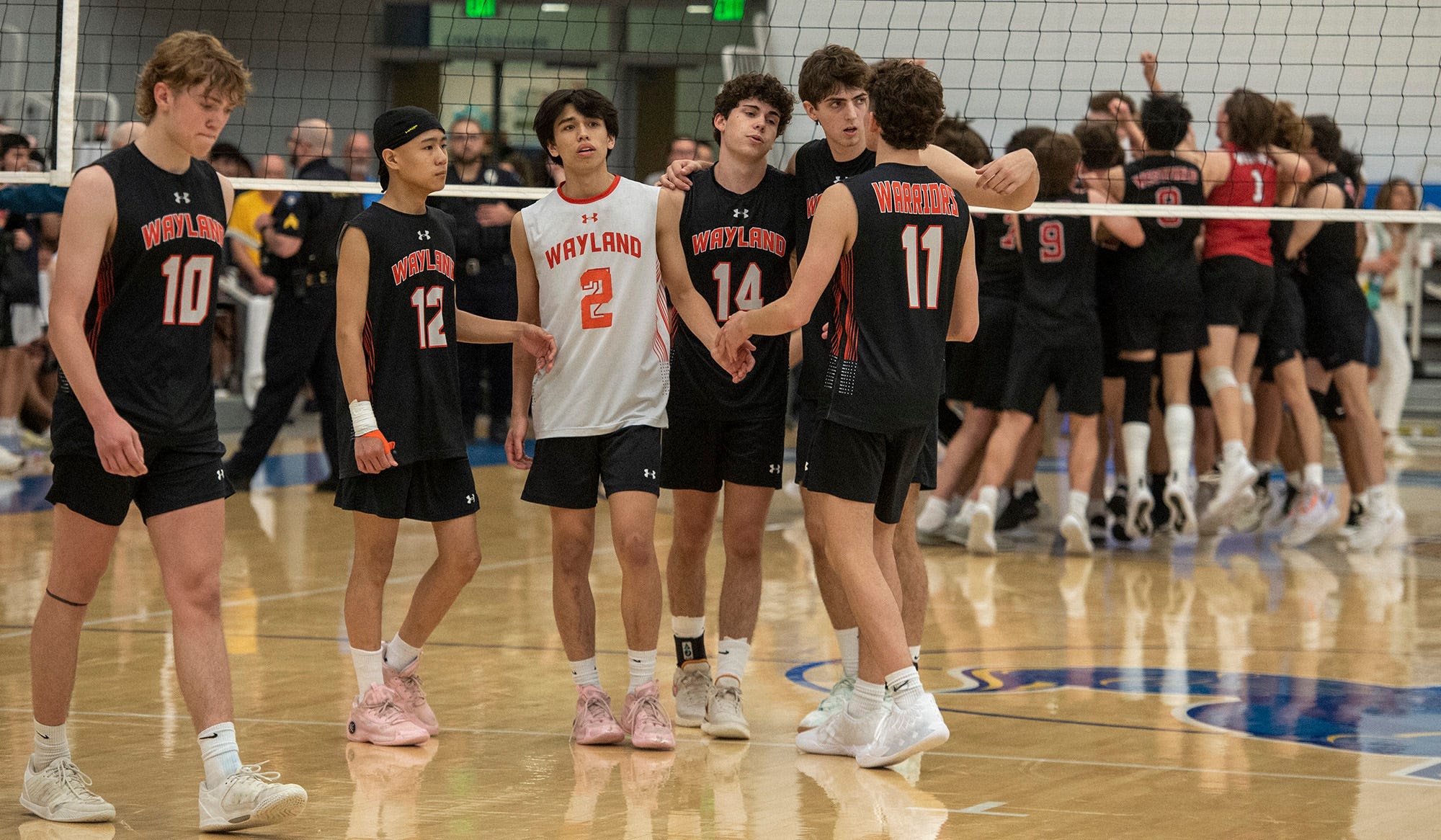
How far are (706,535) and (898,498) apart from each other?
0.64 m

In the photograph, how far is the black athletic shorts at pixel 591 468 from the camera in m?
4.64

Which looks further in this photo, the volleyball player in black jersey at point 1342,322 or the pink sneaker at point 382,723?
the volleyball player in black jersey at point 1342,322

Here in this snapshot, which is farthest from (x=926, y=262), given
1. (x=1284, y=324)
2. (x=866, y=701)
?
(x=1284, y=324)

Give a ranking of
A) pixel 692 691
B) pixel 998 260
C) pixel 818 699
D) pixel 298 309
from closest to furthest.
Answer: pixel 692 691 → pixel 818 699 → pixel 998 260 → pixel 298 309

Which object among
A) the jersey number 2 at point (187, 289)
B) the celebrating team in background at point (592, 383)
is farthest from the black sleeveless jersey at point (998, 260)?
the jersey number 2 at point (187, 289)

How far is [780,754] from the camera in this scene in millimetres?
4609

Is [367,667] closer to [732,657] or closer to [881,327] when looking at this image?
[732,657]

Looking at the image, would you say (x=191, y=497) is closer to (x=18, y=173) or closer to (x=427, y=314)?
(x=427, y=314)

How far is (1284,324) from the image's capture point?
8.95 metres

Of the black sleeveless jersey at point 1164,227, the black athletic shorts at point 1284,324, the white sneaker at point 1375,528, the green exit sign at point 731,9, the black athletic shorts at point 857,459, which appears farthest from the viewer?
the green exit sign at point 731,9

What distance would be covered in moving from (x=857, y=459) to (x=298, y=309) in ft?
20.1

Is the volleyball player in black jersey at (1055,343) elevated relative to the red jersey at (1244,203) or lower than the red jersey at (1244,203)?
lower

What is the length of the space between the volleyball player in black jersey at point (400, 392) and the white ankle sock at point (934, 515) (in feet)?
14.2

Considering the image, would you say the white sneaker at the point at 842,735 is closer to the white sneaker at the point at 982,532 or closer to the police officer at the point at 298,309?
the white sneaker at the point at 982,532
